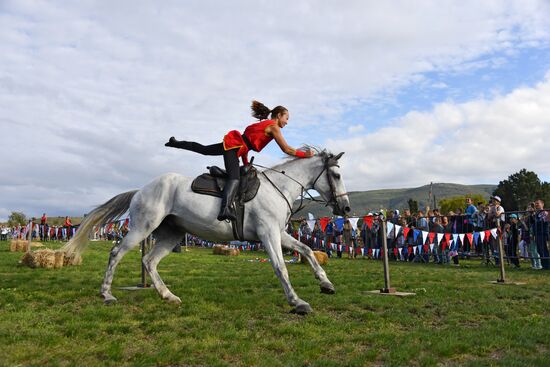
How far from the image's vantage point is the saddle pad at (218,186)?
778 cm

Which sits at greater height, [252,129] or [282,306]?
[252,129]

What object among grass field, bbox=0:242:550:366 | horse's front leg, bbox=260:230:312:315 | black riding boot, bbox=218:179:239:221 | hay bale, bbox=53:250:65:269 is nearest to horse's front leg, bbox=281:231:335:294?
grass field, bbox=0:242:550:366

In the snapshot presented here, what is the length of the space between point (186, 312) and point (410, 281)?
21.6 ft

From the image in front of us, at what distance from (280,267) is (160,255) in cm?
249

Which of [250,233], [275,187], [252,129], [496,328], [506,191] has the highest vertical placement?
[506,191]

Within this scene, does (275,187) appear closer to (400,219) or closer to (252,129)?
(252,129)

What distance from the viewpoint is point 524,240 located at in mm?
16516

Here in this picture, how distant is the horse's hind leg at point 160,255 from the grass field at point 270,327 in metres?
0.23

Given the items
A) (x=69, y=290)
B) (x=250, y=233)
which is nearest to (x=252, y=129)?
(x=250, y=233)

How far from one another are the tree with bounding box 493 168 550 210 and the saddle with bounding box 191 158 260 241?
10171 centimetres

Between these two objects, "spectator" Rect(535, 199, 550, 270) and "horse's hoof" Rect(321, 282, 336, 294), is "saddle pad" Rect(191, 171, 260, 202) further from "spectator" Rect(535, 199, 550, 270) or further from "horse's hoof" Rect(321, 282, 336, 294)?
"spectator" Rect(535, 199, 550, 270)

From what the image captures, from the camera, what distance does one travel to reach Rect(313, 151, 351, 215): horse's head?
8.34 m

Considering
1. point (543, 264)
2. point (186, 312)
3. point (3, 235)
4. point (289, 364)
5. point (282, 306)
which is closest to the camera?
point (289, 364)

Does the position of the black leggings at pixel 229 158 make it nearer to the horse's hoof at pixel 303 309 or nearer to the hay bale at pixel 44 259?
the horse's hoof at pixel 303 309
